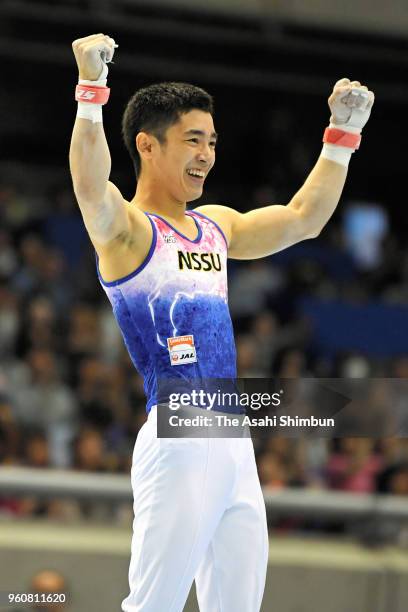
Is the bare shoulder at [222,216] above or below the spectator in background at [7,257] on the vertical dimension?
above

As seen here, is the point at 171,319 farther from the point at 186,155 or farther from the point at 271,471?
the point at 271,471

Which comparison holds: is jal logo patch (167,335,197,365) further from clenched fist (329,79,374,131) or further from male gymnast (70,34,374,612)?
clenched fist (329,79,374,131)

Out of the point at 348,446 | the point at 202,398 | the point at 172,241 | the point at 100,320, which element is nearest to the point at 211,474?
the point at 202,398

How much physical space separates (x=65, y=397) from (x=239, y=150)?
6302mm

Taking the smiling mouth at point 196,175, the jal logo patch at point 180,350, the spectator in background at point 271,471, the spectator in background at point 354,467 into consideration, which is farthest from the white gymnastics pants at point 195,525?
the spectator in background at point 354,467

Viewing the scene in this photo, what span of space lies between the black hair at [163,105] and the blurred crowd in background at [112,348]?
2246 millimetres

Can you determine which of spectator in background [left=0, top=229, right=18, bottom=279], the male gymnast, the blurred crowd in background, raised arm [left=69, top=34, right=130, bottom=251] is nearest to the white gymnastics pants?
the male gymnast

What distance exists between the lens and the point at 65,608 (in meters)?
4.57

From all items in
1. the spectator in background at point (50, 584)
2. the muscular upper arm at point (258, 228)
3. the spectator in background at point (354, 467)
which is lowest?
the spectator in background at point (354, 467)

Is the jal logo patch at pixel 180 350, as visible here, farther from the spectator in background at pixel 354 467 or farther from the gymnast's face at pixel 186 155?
the spectator in background at pixel 354 467

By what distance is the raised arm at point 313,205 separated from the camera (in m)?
3.90

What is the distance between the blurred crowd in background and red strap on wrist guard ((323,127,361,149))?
2.17 metres

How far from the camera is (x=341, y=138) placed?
400 centimetres

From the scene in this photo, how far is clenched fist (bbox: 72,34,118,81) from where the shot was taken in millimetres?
3188
